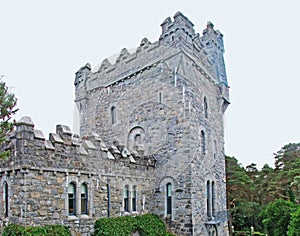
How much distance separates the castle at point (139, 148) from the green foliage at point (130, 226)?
34 cm

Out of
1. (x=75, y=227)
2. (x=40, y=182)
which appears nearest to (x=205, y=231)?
(x=75, y=227)

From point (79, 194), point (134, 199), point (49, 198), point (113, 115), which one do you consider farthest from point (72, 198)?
point (113, 115)

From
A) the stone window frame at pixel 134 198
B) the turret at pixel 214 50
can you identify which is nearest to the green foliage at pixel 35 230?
the stone window frame at pixel 134 198

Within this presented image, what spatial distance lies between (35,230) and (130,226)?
4.82 m

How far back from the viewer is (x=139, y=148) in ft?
58.0

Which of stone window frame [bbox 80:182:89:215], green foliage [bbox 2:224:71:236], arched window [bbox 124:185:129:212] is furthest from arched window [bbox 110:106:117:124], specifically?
green foliage [bbox 2:224:71:236]

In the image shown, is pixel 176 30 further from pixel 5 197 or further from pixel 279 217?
pixel 279 217

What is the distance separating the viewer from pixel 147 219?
1555 cm

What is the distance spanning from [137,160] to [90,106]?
20.8ft

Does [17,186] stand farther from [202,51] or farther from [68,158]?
[202,51]

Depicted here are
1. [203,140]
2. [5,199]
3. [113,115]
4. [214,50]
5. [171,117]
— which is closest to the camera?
[5,199]

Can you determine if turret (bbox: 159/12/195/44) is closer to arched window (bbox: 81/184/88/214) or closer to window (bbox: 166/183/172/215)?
window (bbox: 166/183/172/215)

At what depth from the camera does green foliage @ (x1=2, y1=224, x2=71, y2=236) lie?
32.8 feet

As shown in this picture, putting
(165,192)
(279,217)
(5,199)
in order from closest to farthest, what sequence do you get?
1. (5,199)
2. (165,192)
3. (279,217)
